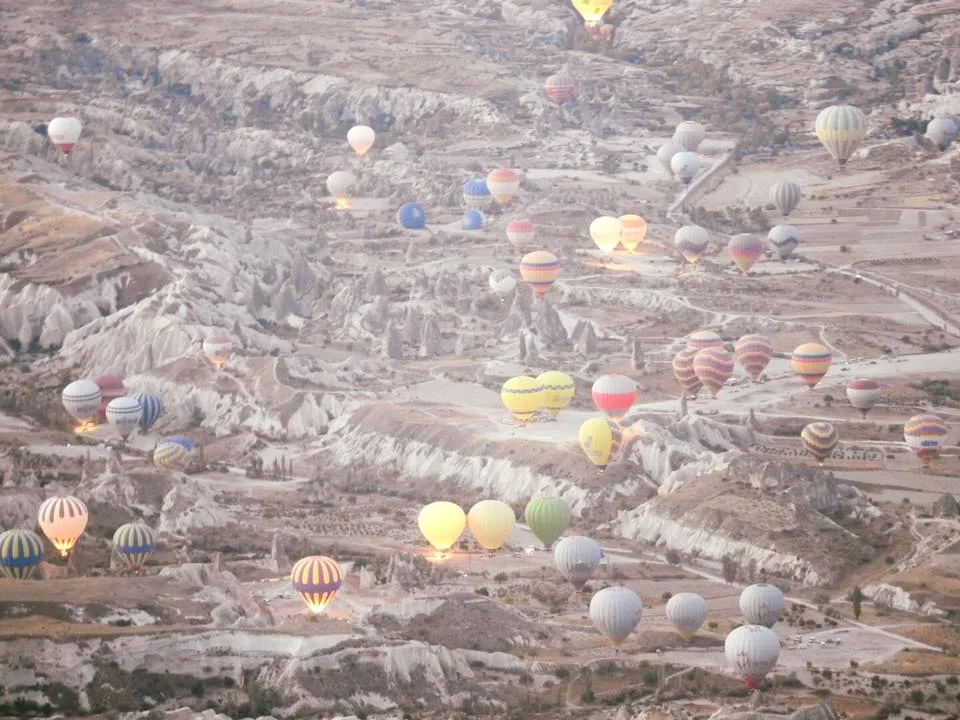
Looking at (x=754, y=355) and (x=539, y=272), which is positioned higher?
(x=754, y=355)

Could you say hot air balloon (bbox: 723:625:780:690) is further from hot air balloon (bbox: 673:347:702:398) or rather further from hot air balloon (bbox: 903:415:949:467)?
hot air balloon (bbox: 673:347:702:398)

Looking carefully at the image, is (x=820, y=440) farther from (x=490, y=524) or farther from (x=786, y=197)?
(x=786, y=197)

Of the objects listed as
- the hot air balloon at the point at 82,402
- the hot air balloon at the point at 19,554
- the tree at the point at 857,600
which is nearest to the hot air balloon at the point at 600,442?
the tree at the point at 857,600

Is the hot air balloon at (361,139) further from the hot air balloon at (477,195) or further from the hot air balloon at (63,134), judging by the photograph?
the hot air balloon at (63,134)

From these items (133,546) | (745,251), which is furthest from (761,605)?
(745,251)

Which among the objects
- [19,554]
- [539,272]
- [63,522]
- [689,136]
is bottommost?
[539,272]

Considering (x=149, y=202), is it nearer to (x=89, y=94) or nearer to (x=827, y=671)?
(x=89, y=94)

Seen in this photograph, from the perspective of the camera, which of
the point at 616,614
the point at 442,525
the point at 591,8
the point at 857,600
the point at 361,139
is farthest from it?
the point at 591,8

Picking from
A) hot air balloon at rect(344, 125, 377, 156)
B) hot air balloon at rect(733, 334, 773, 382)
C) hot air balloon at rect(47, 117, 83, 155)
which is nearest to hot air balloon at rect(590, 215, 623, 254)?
hot air balloon at rect(733, 334, 773, 382)
